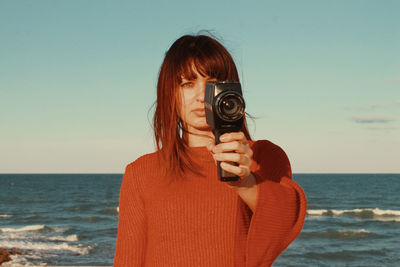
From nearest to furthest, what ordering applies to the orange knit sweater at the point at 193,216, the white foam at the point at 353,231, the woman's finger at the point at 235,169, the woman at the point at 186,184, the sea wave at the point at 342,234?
the woman's finger at the point at 235,169 → the orange knit sweater at the point at 193,216 → the woman at the point at 186,184 → the sea wave at the point at 342,234 → the white foam at the point at 353,231

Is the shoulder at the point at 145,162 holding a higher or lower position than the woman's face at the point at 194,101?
lower

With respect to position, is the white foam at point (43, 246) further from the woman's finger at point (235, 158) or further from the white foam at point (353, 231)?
the woman's finger at point (235, 158)

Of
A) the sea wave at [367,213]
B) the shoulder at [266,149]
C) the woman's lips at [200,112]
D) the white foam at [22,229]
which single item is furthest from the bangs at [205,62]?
the sea wave at [367,213]

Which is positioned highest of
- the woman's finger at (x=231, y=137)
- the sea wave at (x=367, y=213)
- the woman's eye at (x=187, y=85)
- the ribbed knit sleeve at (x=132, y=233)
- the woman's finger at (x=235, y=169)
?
the woman's eye at (x=187, y=85)

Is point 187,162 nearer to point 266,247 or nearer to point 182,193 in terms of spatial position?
point 182,193

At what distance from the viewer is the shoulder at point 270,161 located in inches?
59.0

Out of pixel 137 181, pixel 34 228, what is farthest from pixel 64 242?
pixel 137 181

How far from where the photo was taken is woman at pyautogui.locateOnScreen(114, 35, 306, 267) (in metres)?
1.60

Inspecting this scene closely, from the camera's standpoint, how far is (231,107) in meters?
1.28

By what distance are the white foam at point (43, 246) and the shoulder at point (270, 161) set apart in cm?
1363

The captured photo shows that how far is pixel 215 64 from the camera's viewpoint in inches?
65.6

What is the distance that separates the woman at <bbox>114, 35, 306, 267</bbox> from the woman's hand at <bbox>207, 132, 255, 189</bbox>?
26cm

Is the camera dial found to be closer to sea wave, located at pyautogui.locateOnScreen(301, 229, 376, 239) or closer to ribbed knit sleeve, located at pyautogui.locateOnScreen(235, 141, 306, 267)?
ribbed knit sleeve, located at pyautogui.locateOnScreen(235, 141, 306, 267)

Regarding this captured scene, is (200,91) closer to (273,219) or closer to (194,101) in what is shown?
(194,101)
